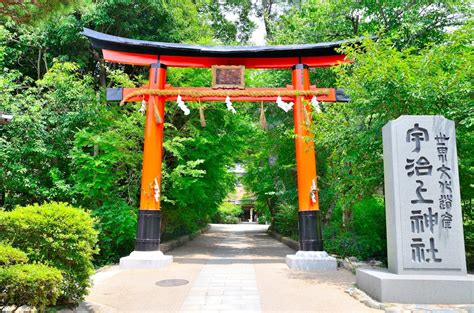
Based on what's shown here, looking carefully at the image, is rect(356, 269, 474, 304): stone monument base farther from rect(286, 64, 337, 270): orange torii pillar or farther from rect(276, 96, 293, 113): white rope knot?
rect(276, 96, 293, 113): white rope knot

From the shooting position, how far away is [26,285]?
449 centimetres

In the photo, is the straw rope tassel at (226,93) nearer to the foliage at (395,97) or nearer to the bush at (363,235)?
the foliage at (395,97)

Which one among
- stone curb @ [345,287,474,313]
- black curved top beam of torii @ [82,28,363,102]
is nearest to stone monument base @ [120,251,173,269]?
black curved top beam of torii @ [82,28,363,102]

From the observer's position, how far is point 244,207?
5025cm

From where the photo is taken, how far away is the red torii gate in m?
9.98

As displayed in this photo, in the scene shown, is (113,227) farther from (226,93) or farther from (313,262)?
(313,262)

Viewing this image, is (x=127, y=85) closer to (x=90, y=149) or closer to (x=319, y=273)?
(x=90, y=149)

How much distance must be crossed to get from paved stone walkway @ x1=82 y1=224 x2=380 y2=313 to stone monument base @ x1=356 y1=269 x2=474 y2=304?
0.54 meters

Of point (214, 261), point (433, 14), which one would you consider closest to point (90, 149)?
point (214, 261)

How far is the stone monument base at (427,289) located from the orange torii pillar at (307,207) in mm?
3731

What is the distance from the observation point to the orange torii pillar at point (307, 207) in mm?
9398

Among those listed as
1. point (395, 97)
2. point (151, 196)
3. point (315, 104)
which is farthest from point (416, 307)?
point (151, 196)

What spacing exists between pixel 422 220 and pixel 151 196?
7308 millimetres

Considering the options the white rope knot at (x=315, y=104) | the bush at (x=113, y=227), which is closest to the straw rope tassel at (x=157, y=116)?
the bush at (x=113, y=227)
